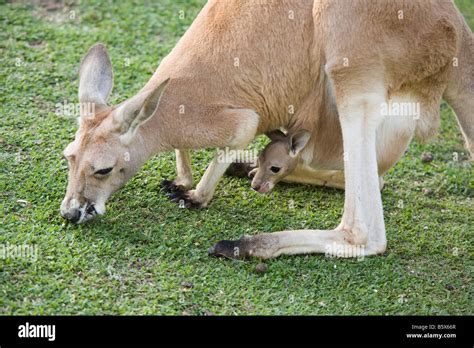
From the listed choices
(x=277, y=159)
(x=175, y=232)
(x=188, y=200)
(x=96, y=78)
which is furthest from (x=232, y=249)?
(x=96, y=78)

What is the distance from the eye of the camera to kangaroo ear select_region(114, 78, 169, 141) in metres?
5.16

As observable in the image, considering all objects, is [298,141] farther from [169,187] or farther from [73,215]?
[73,215]

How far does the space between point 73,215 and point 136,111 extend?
0.76m

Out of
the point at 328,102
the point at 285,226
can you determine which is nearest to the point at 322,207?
the point at 285,226

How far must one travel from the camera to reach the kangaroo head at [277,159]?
5.83m

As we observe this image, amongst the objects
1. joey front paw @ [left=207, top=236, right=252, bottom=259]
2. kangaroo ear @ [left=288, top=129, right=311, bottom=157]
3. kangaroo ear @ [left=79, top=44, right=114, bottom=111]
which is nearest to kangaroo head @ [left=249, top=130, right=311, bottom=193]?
kangaroo ear @ [left=288, top=129, right=311, bottom=157]

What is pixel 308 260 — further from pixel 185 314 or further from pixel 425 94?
pixel 425 94

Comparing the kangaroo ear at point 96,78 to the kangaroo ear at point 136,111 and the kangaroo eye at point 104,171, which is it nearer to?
the kangaroo ear at point 136,111

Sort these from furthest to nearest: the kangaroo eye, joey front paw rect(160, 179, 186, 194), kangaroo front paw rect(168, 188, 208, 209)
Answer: joey front paw rect(160, 179, 186, 194)
kangaroo front paw rect(168, 188, 208, 209)
the kangaroo eye

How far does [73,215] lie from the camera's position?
5258 millimetres

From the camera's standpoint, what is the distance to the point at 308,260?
535cm

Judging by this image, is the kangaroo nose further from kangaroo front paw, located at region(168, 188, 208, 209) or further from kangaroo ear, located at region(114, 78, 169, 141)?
kangaroo front paw, located at region(168, 188, 208, 209)

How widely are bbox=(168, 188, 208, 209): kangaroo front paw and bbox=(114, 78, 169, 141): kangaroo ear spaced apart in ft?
2.16

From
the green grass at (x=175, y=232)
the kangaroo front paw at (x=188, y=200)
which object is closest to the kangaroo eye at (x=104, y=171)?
the green grass at (x=175, y=232)
